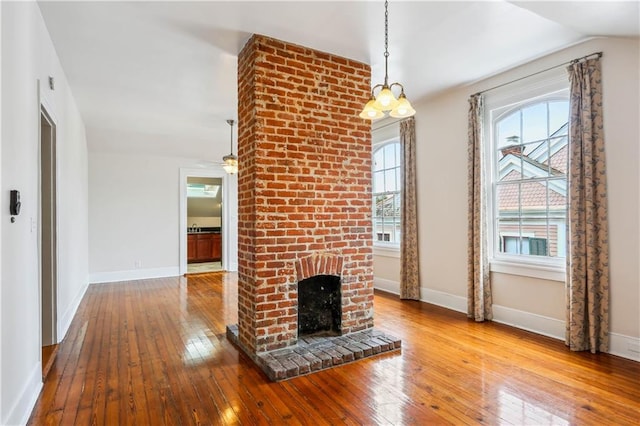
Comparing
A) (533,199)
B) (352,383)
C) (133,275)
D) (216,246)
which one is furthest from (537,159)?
(216,246)

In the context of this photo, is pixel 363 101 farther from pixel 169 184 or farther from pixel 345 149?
pixel 169 184

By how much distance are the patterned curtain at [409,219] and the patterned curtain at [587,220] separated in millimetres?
2066

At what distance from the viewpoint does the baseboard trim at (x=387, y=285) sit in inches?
218

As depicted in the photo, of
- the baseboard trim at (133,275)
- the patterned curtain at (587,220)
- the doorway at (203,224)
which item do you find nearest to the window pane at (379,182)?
the patterned curtain at (587,220)

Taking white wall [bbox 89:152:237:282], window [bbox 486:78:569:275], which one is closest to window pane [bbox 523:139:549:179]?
window [bbox 486:78:569:275]

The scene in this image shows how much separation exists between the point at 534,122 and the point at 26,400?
4965 mm

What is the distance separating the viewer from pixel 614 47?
3.05 meters

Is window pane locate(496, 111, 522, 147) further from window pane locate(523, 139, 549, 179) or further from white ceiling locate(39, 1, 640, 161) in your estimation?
white ceiling locate(39, 1, 640, 161)

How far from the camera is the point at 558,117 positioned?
3.59 meters

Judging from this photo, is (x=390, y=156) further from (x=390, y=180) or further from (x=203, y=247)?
(x=203, y=247)

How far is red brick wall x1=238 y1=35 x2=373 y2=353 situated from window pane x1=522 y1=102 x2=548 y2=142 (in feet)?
5.92

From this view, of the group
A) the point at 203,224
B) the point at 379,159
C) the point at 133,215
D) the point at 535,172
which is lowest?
the point at 203,224

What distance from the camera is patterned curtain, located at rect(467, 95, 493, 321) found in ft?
13.4

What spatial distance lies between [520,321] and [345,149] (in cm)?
267
